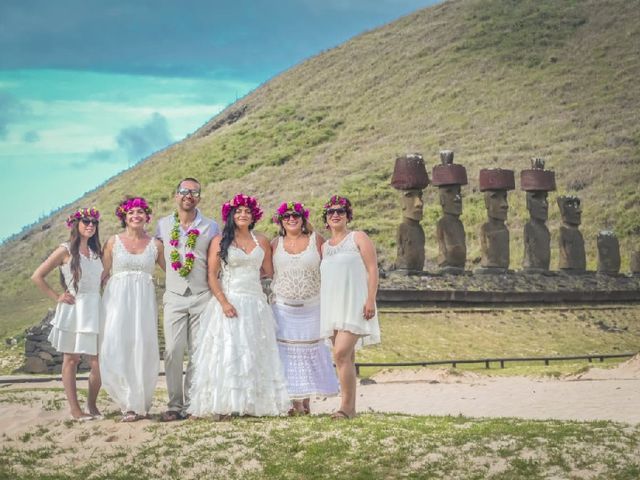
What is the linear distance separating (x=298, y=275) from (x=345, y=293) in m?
0.59

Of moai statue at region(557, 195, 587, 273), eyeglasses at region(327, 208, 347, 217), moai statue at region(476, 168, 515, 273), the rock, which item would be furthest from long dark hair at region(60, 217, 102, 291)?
moai statue at region(557, 195, 587, 273)

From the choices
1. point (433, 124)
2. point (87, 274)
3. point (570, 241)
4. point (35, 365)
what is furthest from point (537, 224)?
point (433, 124)

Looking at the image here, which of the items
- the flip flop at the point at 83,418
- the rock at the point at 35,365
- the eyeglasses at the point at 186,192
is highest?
the eyeglasses at the point at 186,192

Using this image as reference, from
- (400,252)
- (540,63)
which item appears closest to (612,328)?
(400,252)

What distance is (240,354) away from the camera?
39.5 feet

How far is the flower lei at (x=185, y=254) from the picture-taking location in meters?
12.4

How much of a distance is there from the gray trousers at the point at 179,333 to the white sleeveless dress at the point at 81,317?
2.95ft

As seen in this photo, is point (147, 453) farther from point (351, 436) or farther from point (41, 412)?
point (41, 412)

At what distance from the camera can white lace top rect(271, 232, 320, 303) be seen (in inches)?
488

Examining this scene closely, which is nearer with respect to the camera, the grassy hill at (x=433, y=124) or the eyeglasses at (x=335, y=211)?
the eyeglasses at (x=335, y=211)

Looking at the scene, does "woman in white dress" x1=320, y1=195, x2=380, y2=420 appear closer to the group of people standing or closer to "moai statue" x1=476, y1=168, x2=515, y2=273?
the group of people standing

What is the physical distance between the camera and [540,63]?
7550 cm

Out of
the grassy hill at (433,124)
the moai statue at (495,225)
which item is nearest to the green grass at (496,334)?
the moai statue at (495,225)

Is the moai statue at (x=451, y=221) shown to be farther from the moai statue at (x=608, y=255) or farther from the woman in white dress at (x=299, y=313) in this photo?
the woman in white dress at (x=299, y=313)
